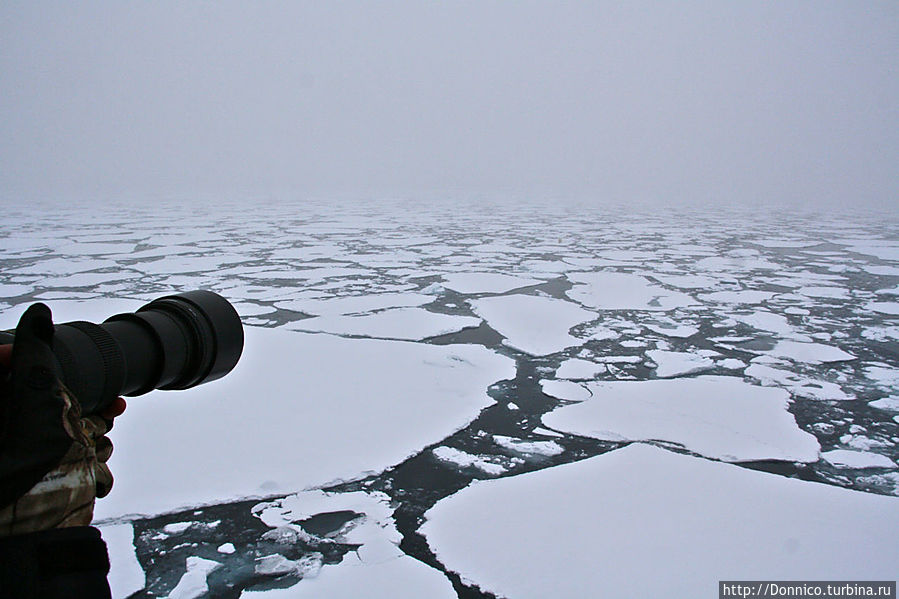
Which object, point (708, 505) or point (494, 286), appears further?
point (494, 286)

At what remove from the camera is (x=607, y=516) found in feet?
5.14

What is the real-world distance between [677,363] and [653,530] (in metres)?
1.43

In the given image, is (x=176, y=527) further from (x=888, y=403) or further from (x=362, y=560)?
(x=888, y=403)

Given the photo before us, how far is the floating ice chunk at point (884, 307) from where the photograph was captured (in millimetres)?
3839

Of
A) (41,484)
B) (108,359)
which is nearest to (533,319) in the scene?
(108,359)

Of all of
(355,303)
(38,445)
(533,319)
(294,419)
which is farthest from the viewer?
(355,303)

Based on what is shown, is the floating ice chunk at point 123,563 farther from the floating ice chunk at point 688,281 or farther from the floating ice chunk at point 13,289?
the floating ice chunk at point 688,281

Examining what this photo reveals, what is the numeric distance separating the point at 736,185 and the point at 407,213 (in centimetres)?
2366

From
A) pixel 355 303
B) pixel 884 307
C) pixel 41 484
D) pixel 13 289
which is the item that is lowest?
pixel 884 307

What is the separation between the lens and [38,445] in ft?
1.84

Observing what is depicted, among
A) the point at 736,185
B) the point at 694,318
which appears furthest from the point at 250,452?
the point at 736,185

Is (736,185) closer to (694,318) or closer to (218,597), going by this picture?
(694,318)

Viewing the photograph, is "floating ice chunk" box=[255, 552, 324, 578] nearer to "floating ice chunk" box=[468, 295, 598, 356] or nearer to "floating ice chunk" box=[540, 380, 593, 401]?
"floating ice chunk" box=[540, 380, 593, 401]

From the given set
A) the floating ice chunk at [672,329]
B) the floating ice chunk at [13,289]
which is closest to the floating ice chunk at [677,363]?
the floating ice chunk at [672,329]
